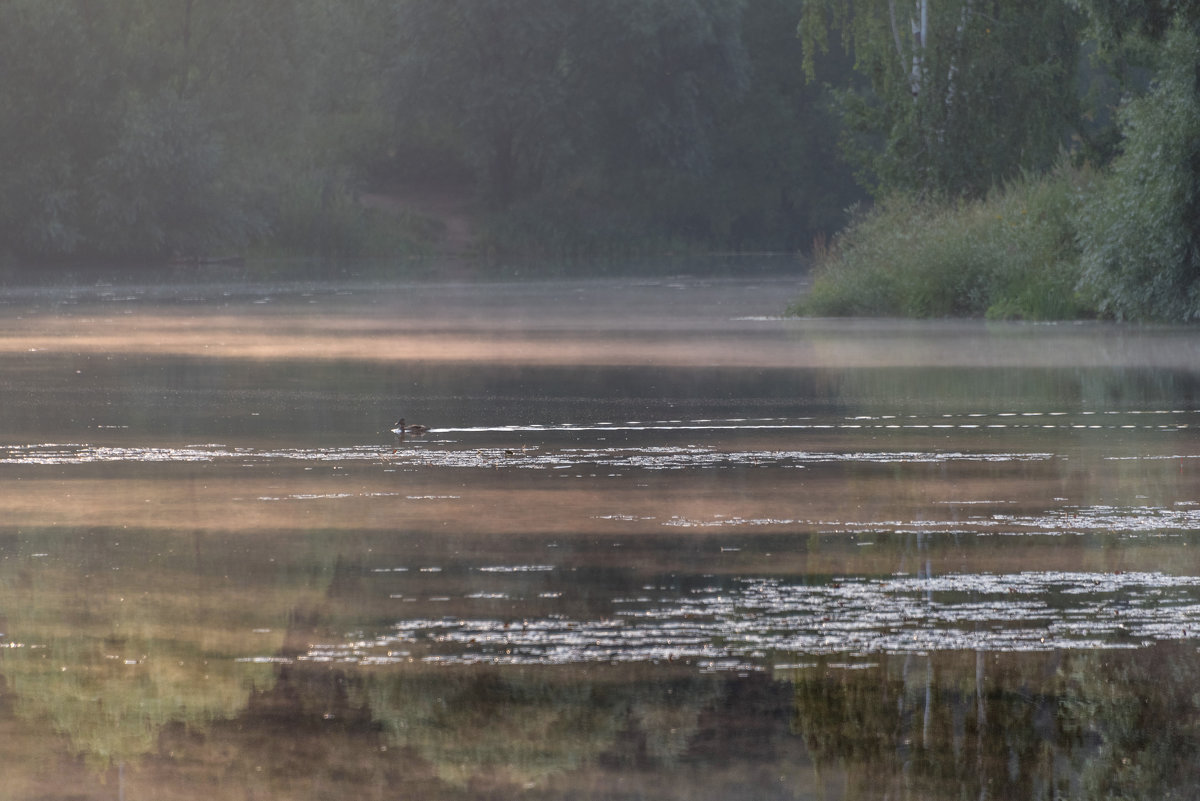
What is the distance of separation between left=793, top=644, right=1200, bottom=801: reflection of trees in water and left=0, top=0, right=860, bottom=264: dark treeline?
203ft

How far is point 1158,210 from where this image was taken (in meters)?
24.7

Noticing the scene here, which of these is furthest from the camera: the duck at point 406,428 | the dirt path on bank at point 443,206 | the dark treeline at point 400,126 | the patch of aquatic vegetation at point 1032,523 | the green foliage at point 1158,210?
the dirt path on bank at point 443,206

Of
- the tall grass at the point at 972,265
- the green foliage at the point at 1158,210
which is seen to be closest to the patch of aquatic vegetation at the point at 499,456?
the green foliage at the point at 1158,210

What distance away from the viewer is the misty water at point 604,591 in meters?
5.41

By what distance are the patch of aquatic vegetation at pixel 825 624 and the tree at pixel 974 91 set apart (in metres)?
28.4

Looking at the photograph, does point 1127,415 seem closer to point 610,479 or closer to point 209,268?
point 610,479

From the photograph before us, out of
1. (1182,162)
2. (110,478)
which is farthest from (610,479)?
(1182,162)

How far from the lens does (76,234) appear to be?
2603 inches

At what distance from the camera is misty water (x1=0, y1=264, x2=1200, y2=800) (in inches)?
213

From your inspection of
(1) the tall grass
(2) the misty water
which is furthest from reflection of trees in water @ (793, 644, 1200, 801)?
(1) the tall grass

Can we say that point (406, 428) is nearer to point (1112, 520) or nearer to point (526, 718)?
point (1112, 520)

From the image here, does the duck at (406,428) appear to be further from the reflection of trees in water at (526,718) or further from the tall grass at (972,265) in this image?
the tall grass at (972,265)

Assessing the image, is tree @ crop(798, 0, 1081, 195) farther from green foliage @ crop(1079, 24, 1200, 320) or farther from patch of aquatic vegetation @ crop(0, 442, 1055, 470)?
patch of aquatic vegetation @ crop(0, 442, 1055, 470)

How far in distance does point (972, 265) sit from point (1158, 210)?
5168mm
